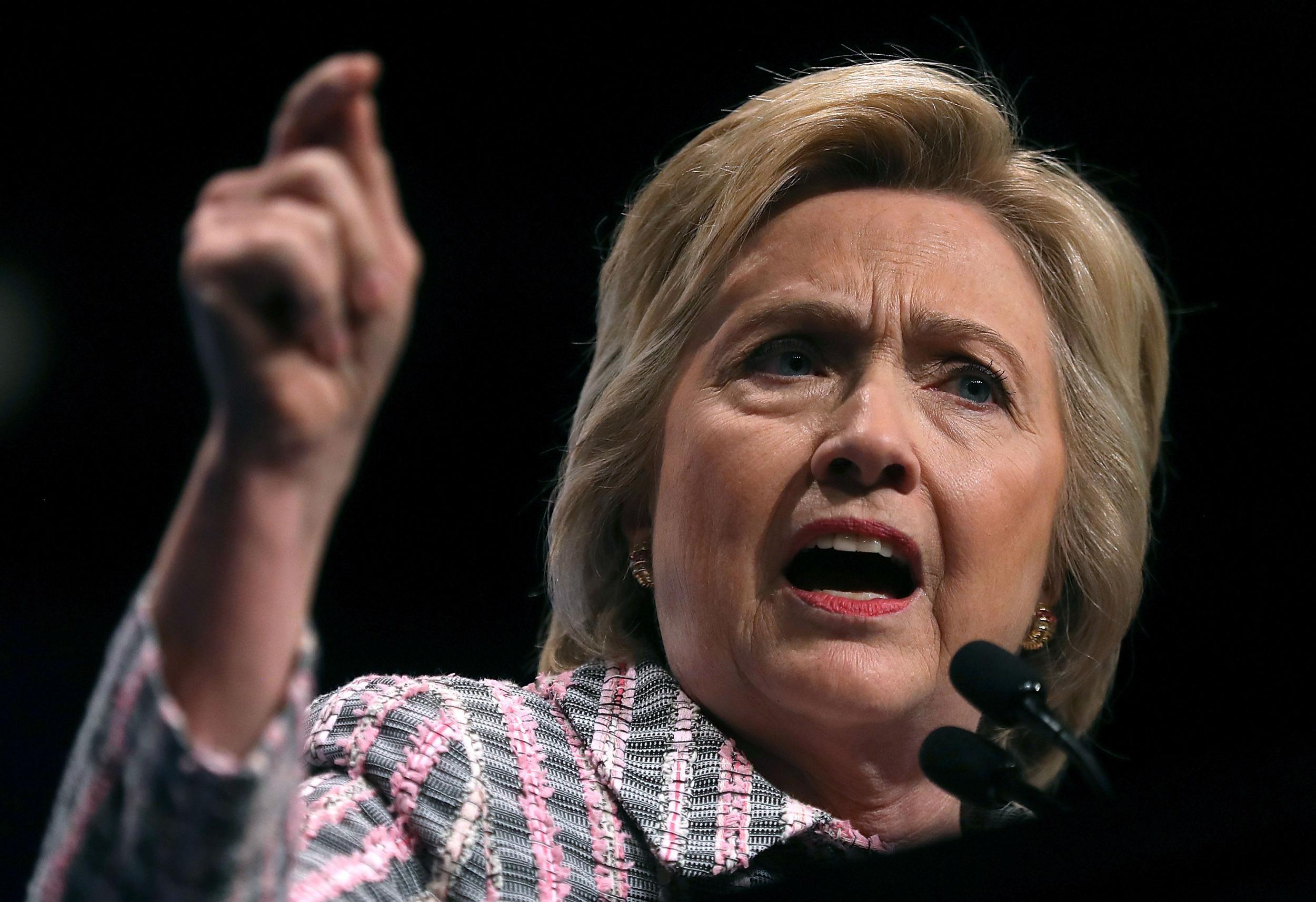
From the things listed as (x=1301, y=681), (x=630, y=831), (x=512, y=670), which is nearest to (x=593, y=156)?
(x=512, y=670)

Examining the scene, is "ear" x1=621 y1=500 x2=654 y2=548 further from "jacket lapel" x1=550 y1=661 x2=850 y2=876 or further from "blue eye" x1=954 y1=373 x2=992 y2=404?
"blue eye" x1=954 y1=373 x2=992 y2=404

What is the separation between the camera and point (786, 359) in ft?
5.26

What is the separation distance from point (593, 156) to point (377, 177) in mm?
1272

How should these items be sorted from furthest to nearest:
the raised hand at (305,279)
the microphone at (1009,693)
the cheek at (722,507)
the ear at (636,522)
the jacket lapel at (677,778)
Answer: the ear at (636,522) < the cheek at (722,507) < the jacket lapel at (677,778) < the microphone at (1009,693) < the raised hand at (305,279)

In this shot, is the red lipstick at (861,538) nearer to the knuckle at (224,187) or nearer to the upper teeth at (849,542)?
the upper teeth at (849,542)

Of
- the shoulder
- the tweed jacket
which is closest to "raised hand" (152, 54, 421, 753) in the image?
the tweed jacket

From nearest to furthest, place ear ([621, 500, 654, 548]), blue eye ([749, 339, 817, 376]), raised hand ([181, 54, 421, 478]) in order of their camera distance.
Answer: raised hand ([181, 54, 421, 478]) → blue eye ([749, 339, 817, 376]) → ear ([621, 500, 654, 548])

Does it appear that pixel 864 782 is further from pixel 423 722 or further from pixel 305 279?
pixel 305 279

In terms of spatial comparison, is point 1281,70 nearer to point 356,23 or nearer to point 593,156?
point 593,156

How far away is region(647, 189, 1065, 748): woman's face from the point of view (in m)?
1.44

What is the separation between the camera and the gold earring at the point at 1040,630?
68.8 inches

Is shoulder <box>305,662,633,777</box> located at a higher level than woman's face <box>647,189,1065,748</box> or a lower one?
lower

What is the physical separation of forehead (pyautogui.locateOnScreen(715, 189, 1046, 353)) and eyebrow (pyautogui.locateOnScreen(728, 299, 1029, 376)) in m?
0.01

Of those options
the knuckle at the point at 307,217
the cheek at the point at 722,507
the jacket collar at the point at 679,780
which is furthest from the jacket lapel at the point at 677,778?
the knuckle at the point at 307,217
